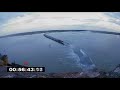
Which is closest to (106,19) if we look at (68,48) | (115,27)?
(115,27)
